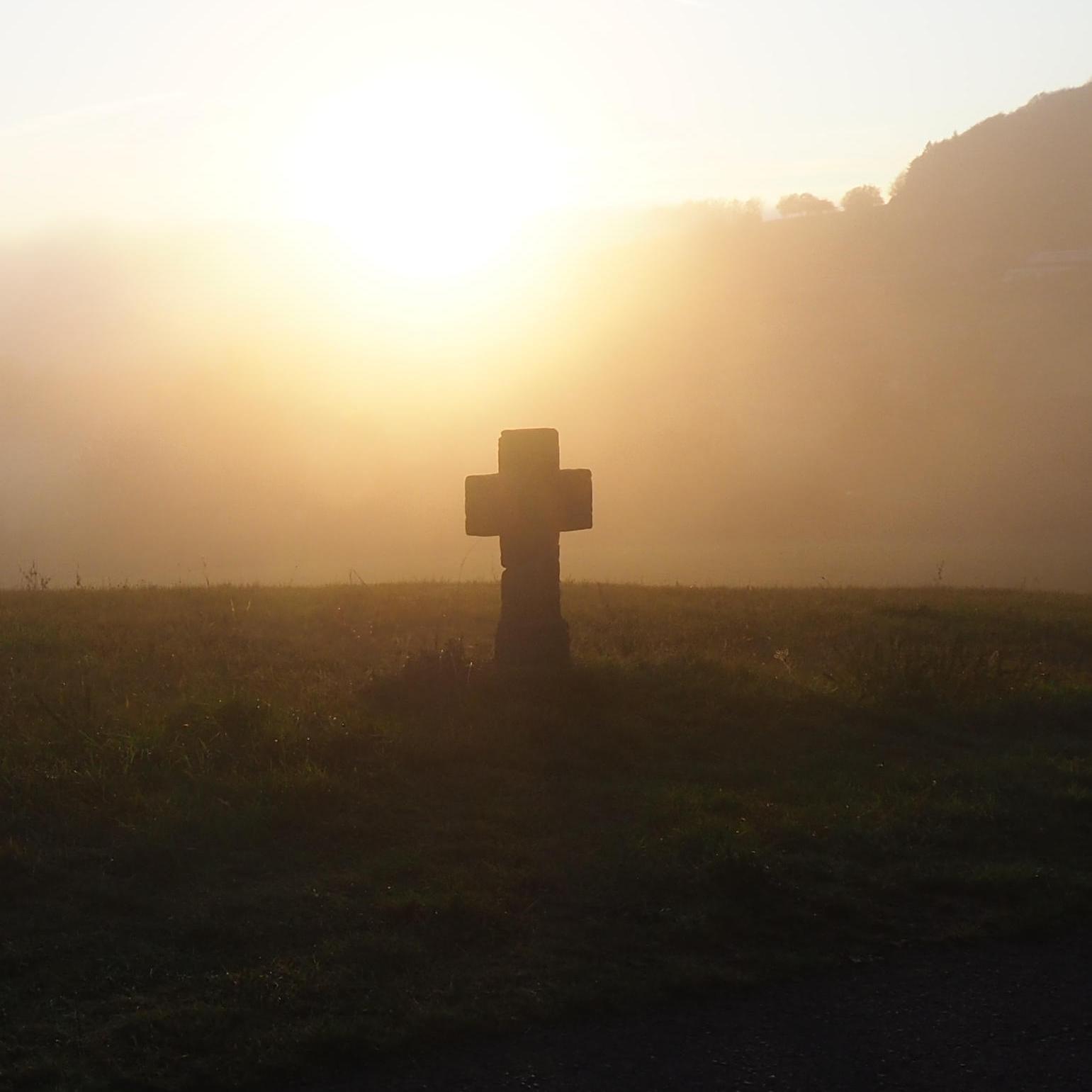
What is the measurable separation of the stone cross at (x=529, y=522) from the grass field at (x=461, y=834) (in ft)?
1.59

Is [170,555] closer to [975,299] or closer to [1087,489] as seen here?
[1087,489]

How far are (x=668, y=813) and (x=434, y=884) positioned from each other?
158cm

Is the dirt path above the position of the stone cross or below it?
below

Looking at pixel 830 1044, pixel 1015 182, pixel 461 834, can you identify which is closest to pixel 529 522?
pixel 461 834

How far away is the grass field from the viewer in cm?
499

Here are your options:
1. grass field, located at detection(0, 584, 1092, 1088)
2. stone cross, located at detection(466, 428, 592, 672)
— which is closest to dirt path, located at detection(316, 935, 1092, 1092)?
grass field, located at detection(0, 584, 1092, 1088)

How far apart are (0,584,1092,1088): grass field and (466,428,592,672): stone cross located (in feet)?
1.59

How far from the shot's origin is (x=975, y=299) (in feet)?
312

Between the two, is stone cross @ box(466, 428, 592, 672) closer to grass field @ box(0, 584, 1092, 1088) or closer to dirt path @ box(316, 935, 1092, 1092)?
grass field @ box(0, 584, 1092, 1088)

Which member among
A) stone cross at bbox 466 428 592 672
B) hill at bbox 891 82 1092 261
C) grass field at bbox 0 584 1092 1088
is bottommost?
grass field at bbox 0 584 1092 1088

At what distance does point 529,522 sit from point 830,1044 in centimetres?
677

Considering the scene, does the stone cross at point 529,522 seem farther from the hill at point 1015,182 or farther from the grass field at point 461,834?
the hill at point 1015,182

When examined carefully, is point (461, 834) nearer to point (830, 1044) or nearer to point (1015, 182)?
point (830, 1044)

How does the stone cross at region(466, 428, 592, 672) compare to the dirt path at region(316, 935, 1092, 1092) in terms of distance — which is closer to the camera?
the dirt path at region(316, 935, 1092, 1092)
